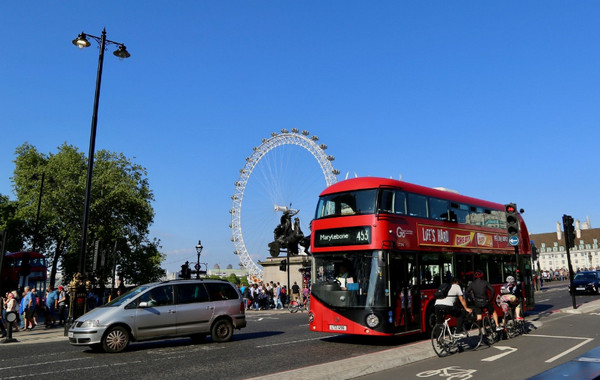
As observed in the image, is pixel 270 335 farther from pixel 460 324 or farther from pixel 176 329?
pixel 460 324

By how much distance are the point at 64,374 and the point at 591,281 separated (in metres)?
34.9

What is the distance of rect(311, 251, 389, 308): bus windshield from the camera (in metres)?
12.0

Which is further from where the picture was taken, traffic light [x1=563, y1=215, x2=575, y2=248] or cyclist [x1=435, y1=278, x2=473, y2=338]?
traffic light [x1=563, y1=215, x2=575, y2=248]

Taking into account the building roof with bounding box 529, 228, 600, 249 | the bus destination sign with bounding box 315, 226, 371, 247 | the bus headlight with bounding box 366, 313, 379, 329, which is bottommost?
the bus headlight with bounding box 366, 313, 379, 329

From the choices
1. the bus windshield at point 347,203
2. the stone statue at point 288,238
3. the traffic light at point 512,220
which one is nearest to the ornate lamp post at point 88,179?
the bus windshield at point 347,203

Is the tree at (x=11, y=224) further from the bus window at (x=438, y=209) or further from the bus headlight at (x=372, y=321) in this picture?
the bus headlight at (x=372, y=321)

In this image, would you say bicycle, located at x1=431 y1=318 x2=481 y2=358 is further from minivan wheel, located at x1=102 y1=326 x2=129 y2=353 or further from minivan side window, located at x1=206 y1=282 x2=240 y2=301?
minivan wheel, located at x1=102 y1=326 x2=129 y2=353

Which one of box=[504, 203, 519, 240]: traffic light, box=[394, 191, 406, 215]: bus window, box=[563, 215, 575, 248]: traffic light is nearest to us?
box=[394, 191, 406, 215]: bus window

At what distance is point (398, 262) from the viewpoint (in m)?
12.4

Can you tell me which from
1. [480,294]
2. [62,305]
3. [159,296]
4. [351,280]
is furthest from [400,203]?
[62,305]

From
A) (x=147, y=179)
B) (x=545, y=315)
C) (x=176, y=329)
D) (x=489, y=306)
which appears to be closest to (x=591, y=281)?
(x=545, y=315)

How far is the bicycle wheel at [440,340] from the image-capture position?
10266mm

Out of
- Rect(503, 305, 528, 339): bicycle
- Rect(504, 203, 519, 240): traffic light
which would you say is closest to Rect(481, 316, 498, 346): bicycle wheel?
Rect(503, 305, 528, 339): bicycle

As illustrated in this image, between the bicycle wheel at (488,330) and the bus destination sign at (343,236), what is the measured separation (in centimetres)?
331
